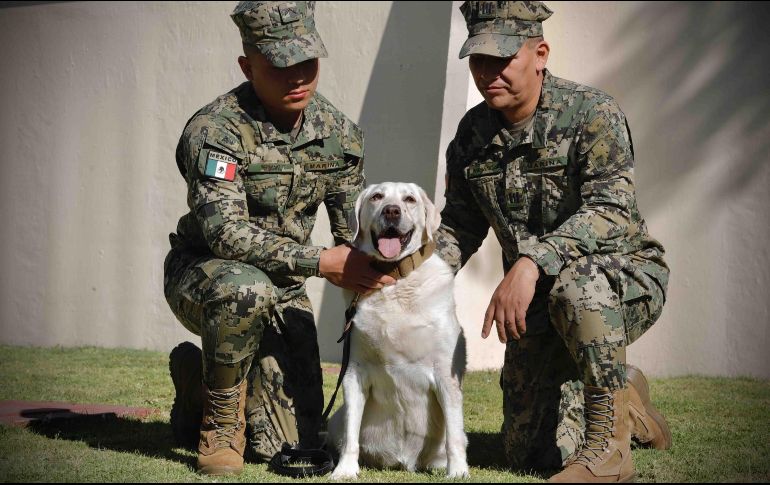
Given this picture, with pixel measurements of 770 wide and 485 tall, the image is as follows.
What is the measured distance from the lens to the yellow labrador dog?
13.0 feet

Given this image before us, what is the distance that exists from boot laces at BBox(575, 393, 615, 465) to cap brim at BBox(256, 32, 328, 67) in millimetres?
1933

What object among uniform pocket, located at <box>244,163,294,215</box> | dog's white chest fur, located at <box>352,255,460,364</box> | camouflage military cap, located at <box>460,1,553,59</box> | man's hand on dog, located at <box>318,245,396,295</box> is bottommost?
dog's white chest fur, located at <box>352,255,460,364</box>

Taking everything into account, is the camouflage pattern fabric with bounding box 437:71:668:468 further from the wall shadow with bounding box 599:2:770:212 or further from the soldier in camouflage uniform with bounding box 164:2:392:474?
the wall shadow with bounding box 599:2:770:212

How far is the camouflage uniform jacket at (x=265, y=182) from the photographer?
4.02 metres

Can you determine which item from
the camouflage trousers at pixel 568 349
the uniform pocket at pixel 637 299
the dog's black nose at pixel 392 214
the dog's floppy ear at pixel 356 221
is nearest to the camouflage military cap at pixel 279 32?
the dog's floppy ear at pixel 356 221

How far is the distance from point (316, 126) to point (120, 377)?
9.78ft

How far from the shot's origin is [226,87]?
311 inches

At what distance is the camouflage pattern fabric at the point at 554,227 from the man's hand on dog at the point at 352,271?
0.45 m

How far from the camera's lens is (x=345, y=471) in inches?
152

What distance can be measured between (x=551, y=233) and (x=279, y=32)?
1.56m

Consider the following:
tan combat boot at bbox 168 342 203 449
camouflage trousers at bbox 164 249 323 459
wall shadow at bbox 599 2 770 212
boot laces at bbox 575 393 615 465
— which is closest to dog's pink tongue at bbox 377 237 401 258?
camouflage trousers at bbox 164 249 323 459

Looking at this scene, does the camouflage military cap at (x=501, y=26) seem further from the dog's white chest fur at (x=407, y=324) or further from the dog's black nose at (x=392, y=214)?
the dog's white chest fur at (x=407, y=324)

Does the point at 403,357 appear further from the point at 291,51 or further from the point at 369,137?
the point at 369,137

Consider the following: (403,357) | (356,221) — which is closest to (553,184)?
(356,221)
